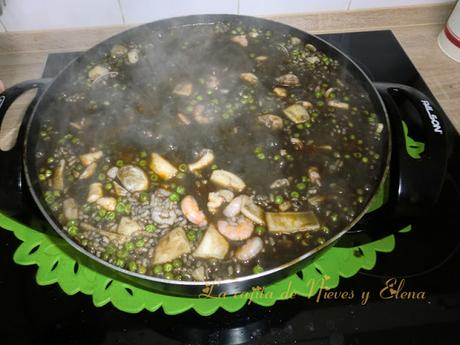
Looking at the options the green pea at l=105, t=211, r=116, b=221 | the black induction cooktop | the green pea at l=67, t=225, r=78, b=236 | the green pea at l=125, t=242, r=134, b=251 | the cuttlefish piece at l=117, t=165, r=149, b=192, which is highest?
the cuttlefish piece at l=117, t=165, r=149, b=192

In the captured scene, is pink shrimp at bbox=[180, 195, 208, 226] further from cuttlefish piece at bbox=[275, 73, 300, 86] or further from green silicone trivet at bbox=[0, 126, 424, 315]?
cuttlefish piece at bbox=[275, 73, 300, 86]

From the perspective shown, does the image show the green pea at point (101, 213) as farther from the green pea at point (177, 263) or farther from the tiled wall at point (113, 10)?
Result: the tiled wall at point (113, 10)

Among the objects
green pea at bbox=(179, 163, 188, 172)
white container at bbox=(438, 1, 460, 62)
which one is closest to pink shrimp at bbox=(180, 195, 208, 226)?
green pea at bbox=(179, 163, 188, 172)

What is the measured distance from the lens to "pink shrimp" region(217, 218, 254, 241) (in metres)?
1.50

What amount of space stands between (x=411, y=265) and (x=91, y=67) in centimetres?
198

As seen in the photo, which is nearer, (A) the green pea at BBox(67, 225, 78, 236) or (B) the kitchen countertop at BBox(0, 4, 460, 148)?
(A) the green pea at BBox(67, 225, 78, 236)

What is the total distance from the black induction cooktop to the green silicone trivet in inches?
2.5

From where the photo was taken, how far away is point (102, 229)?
4.98 feet

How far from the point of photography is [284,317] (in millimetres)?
1656

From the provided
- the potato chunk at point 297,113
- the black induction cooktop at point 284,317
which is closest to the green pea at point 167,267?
the black induction cooktop at point 284,317

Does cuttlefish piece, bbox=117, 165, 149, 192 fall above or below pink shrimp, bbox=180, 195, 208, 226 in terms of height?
above

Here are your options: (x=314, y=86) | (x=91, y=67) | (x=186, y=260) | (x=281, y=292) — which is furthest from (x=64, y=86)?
(x=281, y=292)

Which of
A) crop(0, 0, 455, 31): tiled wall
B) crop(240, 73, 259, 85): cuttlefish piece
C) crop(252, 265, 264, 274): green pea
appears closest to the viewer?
crop(252, 265, 264, 274): green pea

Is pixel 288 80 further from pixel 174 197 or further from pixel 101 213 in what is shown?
pixel 101 213
